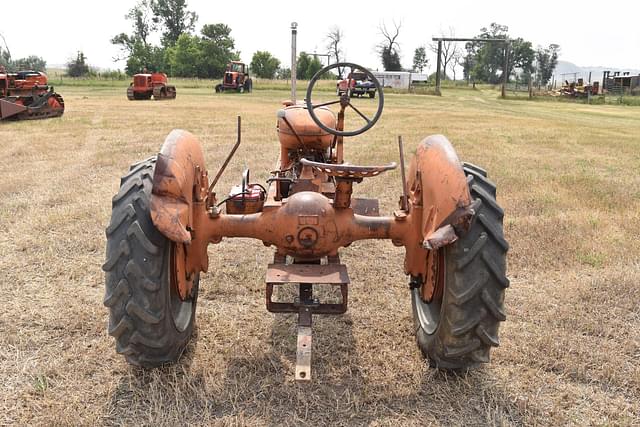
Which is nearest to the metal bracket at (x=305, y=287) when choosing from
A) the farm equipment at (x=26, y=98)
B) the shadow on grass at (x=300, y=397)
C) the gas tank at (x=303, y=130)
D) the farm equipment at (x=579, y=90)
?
the shadow on grass at (x=300, y=397)

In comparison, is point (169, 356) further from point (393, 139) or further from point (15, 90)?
point (15, 90)

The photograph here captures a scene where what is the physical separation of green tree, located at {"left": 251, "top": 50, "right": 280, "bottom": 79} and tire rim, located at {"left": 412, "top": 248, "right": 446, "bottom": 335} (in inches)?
Answer: 2689

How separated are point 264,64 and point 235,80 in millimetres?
35087

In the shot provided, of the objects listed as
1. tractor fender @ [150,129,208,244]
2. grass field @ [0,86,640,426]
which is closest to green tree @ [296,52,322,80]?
grass field @ [0,86,640,426]

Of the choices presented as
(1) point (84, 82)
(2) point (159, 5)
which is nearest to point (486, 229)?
(1) point (84, 82)

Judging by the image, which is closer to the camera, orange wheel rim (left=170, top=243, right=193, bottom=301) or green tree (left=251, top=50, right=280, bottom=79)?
orange wheel rim (left=170, top=243, right=193, bottom=301)

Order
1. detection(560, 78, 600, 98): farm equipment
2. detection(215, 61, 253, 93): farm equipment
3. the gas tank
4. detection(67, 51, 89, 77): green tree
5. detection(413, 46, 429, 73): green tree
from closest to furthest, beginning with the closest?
the gas tank < detection(215, 61, 253, 93): farm equipment < detection(560, 78, 600, 98): farm equipment < detection(67, 51, 89, 77): green tree < detection(413, 46, 429, 73): green tree

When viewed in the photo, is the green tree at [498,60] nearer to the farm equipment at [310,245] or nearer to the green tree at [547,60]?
the green tree at [547,60]

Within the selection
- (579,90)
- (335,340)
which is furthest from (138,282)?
(579,90)

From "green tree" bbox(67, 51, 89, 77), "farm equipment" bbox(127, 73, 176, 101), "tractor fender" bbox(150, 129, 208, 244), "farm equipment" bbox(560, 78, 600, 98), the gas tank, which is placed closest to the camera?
"tractor fender" bbox(150, 129, 208, 244)

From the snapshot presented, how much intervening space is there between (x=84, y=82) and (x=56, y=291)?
1786 inches

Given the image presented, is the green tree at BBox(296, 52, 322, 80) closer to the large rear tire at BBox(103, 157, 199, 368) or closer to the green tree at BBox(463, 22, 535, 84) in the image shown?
the green tree at BBox(463, 22, 535, 84)

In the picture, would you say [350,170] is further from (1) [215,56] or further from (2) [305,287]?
(1) [215,56]

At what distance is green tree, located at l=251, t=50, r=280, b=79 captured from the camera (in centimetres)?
6925
